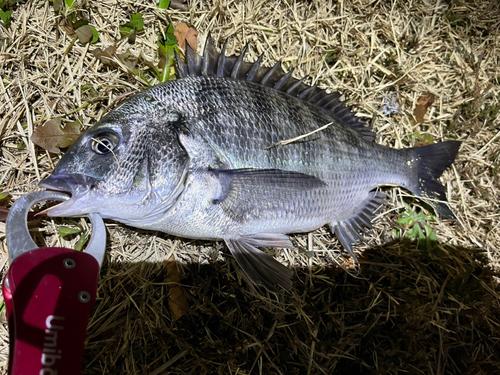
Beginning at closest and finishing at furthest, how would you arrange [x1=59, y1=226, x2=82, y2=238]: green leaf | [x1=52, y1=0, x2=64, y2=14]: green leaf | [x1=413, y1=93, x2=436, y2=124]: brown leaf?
[x1=59, y1=226, x2=82, y2=238]: green leaf → [x1=52, y1=0, x2=64, y2=14]: green leaf → [x1=413, y1=93, x2=436, y2=124]: brown leaf

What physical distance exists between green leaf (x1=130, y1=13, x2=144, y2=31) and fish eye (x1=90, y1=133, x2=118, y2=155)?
112 centimetres

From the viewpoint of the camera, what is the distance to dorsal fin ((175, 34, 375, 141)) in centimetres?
203

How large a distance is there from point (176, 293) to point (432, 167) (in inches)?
87.5

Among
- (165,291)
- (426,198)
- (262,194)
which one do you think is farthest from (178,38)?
(426,198)

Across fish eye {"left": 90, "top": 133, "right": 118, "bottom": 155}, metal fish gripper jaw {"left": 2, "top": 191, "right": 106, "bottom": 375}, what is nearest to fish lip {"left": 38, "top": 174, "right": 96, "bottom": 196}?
fish eye {"left": 90, "top": 133, "right": 118, "bottom": 155}

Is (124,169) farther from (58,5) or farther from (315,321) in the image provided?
(315,321)

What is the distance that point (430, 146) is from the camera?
2426 millimetres

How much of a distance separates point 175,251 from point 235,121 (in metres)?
1.06

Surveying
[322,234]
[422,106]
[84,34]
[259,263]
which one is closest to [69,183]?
[259,263]

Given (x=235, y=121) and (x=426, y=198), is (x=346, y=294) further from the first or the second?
(x=235, y=121)

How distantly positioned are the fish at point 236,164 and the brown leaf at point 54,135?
0.45 m

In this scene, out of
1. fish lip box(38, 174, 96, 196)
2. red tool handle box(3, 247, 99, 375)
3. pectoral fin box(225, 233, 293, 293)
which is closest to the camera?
red tool handle box(3, 247, 99, 375)

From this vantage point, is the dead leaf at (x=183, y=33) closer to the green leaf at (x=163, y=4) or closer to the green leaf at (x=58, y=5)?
the green leaf at (x=163, y=4)

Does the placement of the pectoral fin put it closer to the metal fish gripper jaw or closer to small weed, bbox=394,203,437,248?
the metal fish gripper jaw
